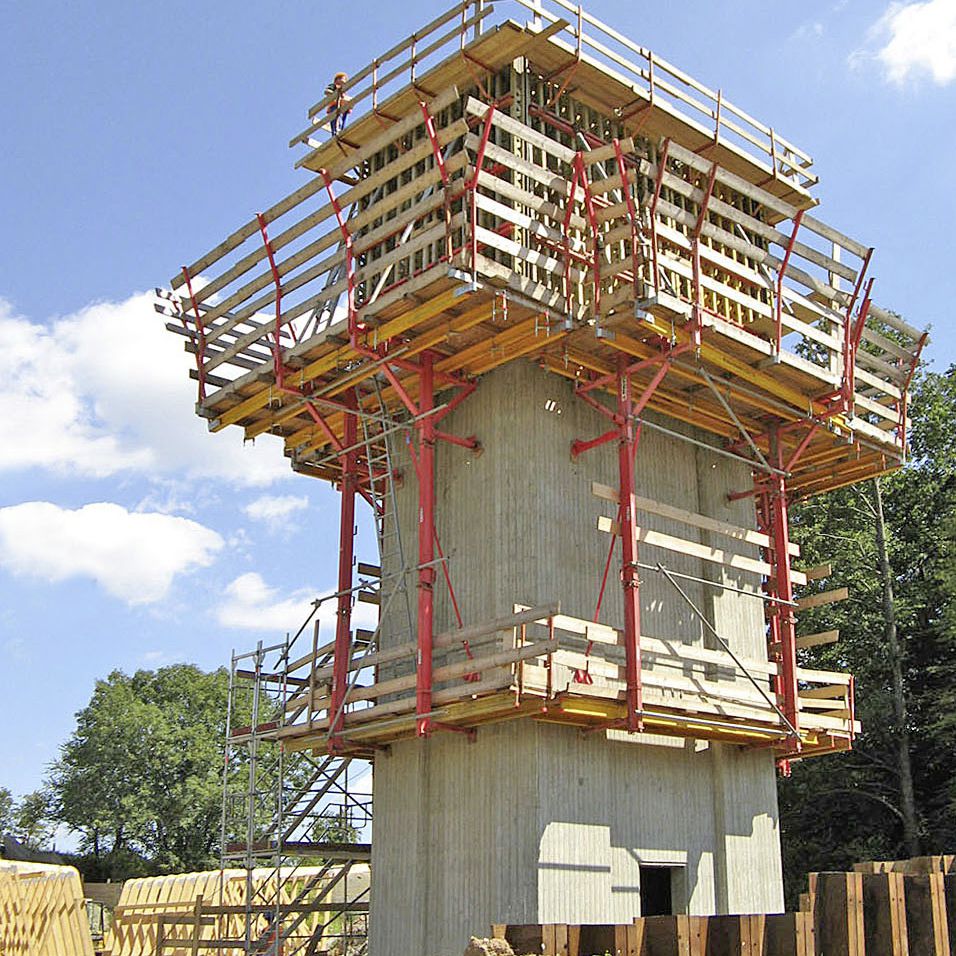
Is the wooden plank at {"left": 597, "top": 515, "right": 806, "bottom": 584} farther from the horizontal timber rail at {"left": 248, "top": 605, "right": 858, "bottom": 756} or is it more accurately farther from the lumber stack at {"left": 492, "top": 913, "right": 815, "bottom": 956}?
the lumber stack at {"left": 492, "top": 913, "right": 815, "bottom": 956}

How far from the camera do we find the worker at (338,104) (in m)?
22.6

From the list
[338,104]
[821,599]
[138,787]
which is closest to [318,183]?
[338,104]

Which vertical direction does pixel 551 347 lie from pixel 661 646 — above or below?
above

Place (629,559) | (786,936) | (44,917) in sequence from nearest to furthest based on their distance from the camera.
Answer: (786,936)
(629,559)
(44,917)

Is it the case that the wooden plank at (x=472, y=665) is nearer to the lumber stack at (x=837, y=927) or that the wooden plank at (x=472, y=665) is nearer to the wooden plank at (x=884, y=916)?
the lumber stack at (x=837, y=927)

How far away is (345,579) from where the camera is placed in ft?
76.0

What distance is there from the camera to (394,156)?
2373 centimetres

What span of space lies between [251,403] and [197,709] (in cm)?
5657

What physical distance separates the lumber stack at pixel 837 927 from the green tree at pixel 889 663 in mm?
27943

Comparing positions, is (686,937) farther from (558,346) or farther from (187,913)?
(187,913)

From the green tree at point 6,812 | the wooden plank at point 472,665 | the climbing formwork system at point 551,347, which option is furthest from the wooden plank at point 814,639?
the green tree at point 6,812

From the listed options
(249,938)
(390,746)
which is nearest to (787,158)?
(390,746)

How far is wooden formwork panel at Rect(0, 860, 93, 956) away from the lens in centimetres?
2469

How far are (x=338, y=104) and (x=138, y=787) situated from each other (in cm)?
5582
